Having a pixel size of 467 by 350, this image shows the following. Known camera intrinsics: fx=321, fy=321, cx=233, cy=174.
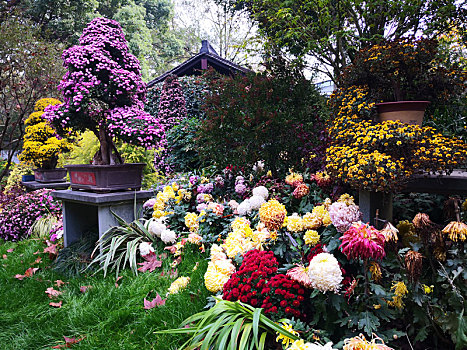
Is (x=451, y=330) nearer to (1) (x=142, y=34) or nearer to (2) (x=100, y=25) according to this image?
(2) (x=100, y=25)

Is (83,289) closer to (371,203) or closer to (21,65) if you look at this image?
(371,203)

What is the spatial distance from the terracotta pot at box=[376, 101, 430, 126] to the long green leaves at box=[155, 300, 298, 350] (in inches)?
59.8

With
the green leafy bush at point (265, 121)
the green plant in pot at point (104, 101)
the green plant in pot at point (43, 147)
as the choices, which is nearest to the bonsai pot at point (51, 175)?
the green plant in pot at point (43, 147)

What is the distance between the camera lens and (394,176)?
5.57ft

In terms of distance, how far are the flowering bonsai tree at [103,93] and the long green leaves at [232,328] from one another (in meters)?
2.08

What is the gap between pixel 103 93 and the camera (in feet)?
10.9

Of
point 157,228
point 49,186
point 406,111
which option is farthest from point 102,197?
point 49,186

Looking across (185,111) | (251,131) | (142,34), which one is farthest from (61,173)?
(142,34)

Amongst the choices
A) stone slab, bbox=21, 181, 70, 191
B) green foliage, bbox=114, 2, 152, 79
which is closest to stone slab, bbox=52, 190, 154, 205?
stone slab, bbox=21, 181, 70, 191

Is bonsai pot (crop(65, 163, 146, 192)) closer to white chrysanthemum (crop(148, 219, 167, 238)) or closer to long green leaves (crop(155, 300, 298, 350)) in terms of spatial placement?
white chrysanthemum (crop(148, 219, 167, 238))

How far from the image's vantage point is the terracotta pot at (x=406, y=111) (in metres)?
2.07

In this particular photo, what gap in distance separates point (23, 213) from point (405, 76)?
17.2ft

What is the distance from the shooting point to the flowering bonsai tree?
3215 millimetres

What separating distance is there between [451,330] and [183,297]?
143 centimetres
